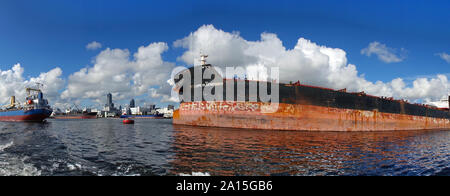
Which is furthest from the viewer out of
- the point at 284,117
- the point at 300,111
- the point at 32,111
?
the point at 32,111

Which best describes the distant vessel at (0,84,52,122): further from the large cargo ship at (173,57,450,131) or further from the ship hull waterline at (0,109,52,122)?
the large cargo ship at (173,57,450,131)

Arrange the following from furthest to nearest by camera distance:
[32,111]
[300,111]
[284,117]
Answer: [32,111]
[300,111]
[284,117]

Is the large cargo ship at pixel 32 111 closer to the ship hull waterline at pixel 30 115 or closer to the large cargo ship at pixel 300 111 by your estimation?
the ship hull waterline at pixel 30 115

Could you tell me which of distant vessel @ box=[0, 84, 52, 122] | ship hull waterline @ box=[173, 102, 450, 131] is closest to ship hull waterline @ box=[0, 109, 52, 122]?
distant vessel @ box=[0, 84, 52, 122]

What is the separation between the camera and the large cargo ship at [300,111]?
25328mm

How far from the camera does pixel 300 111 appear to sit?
25562 mm

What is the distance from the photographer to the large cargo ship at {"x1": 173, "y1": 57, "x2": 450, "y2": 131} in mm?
25328

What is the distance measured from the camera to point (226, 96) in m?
26.7

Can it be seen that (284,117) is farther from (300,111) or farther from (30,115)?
(30,115)

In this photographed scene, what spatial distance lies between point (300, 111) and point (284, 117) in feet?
7.42

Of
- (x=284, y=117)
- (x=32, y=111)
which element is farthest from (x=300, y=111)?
(x=32, y=111)
